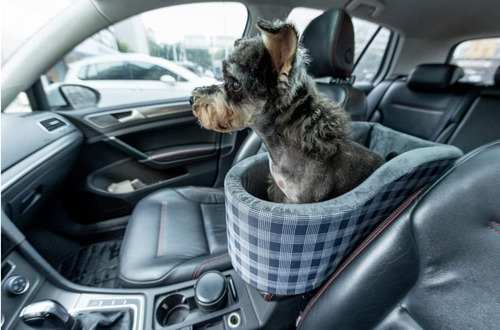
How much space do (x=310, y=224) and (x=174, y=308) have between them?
0.83 meters

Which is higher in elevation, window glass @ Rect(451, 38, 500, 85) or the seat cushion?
window glass @ Rect(451, 38, 500, 85)

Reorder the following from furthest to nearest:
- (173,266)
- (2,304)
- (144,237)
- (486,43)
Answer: (486,43) < (144,237) < (173,266) < (2,304)

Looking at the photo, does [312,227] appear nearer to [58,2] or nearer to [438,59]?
[58,2]

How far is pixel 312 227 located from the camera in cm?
76

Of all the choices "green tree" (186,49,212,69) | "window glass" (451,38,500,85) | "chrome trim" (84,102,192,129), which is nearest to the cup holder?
"chrome trim" (84,102,192,129)

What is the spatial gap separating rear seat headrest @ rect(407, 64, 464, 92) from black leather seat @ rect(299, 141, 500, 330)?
6.37ft

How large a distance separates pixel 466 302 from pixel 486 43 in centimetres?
364

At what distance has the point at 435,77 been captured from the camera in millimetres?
2211

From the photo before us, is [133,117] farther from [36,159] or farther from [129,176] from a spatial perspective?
[36,159]

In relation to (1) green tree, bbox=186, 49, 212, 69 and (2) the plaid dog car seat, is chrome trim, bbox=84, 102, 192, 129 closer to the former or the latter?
(1) green tree, bbox=186, 49, 212, 69

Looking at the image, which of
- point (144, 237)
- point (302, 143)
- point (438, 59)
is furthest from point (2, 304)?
point (438, 59)

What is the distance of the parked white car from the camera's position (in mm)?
1980

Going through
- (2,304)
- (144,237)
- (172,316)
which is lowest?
(172,316)

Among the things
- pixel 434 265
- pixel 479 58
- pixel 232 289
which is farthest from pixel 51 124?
pixel 479 58
